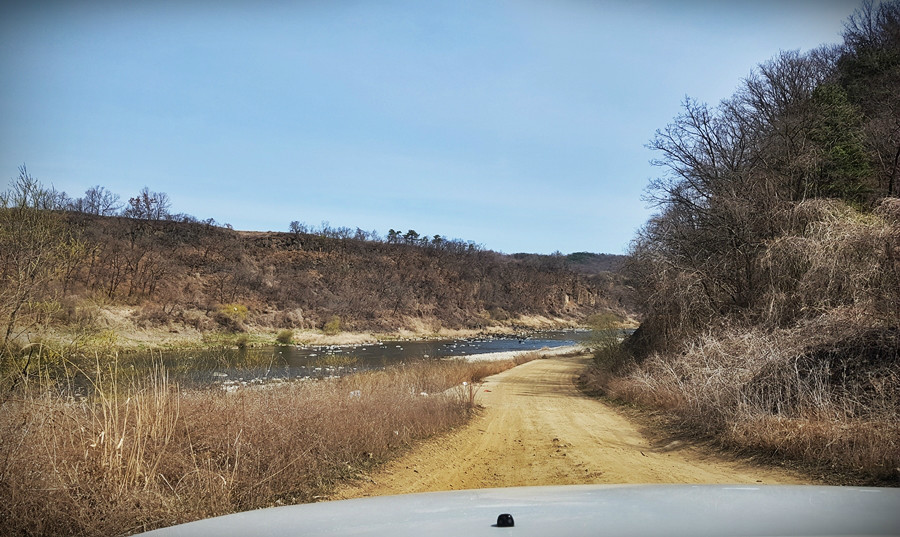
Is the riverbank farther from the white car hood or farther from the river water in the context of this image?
the white car hood

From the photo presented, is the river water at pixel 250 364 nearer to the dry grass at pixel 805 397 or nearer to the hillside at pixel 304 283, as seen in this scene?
the hillside at pixel 304 283

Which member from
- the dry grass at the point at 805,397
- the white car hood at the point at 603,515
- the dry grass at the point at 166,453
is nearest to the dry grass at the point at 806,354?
the dry grass at the point at 805,397

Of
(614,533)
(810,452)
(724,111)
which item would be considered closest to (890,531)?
(614,533)

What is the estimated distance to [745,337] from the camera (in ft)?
46.3

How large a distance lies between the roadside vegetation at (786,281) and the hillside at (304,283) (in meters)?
8.58

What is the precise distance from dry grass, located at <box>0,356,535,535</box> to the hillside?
8.71 metres

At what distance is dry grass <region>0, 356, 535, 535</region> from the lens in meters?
5.50

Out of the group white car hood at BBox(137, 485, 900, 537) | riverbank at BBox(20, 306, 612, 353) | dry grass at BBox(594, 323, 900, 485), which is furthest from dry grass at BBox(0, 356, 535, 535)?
riverbank at BBox(20, 306, 612, 353)

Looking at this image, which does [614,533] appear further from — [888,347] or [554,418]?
[554,418]

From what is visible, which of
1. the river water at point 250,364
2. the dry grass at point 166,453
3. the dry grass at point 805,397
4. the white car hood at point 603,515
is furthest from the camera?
the river water at point 250,364

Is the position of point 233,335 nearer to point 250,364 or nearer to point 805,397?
point 250,364

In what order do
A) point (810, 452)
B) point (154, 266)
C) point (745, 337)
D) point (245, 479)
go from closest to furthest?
1. point (245, 479)
2. point (810, 452)
3. point (745, 337)
4. point (154, 266)

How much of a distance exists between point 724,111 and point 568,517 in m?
29.9

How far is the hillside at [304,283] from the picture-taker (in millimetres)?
62781
